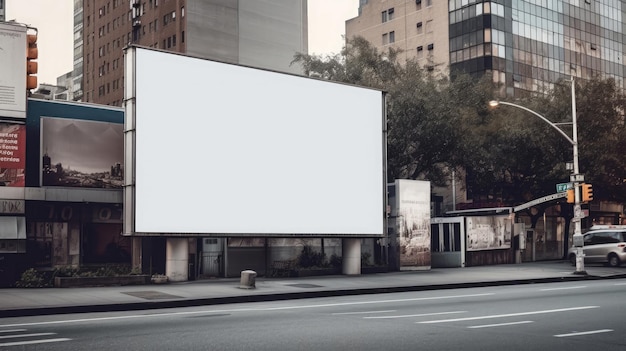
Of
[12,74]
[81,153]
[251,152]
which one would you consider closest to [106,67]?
[81,153]

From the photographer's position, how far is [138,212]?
88.7 feet

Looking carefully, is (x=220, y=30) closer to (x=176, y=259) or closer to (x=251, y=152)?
(x=251, y=152)

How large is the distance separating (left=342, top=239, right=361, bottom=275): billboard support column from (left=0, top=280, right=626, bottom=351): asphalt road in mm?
12562

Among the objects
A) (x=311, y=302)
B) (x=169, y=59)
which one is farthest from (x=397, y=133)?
(x=311, y=302)

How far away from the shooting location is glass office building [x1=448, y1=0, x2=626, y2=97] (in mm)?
87438

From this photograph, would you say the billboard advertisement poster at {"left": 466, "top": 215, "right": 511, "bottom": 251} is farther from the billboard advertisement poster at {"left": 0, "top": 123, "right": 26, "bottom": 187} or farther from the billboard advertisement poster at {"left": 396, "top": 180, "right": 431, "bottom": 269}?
the billboard advertisement poster at {"left": 0, "top": 123, "right": 26, "bottom": 187}

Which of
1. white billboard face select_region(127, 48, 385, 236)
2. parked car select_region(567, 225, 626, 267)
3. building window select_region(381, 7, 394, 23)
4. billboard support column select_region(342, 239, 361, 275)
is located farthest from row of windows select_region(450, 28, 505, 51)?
billboard support column select_region(342, 239, 361, 275)

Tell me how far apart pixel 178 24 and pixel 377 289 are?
8948 cm

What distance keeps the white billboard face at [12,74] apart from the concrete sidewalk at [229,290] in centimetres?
658

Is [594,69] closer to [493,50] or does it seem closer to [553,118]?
[493,50]

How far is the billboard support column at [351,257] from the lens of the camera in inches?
1307

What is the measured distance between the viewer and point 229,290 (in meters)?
24.2

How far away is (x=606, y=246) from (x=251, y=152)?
21.9m

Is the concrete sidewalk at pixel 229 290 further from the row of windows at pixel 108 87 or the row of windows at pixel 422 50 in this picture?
the row of windows at pixel 108 87
